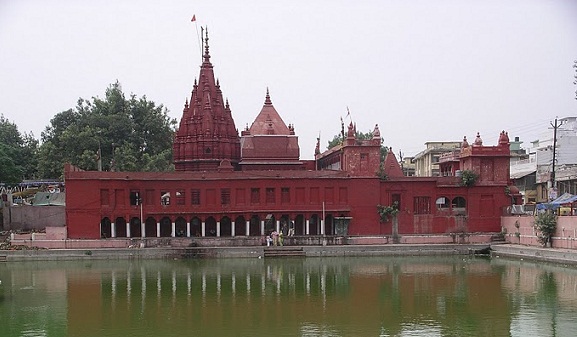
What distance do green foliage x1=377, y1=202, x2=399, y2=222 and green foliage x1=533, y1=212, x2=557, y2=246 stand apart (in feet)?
26.0

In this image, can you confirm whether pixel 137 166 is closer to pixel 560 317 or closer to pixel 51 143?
pixel 51 143

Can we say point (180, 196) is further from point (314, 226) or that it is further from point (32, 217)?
point (32, 217)

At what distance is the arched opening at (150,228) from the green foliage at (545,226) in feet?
66.6

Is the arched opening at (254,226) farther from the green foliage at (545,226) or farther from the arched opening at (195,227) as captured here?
the green foliage at (545,226)

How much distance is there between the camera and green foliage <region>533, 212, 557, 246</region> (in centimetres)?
3231

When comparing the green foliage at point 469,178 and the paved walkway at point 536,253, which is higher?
the green foliage at point 469,178

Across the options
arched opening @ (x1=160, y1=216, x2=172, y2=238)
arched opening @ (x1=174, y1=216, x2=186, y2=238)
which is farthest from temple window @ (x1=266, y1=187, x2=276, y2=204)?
arched opening @ (x1=160, y1=216, x2=172, y2=238)

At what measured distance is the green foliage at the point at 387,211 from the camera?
38312 millimetres

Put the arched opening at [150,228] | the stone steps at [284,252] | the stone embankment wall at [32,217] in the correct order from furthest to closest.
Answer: the stone embankment wall at [32,217]
the arched opening at [150,228]
the stone steps at [284,252]

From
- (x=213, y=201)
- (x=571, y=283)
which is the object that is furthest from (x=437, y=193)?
(x=571, y=283)

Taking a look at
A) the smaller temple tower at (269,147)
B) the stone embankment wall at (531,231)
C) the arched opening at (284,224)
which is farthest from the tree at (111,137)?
the stone embankment wall at (531,231)

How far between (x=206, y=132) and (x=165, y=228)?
6473 mm

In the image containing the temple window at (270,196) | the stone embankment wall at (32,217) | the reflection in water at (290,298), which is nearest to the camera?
the reflection in water at (290,298)

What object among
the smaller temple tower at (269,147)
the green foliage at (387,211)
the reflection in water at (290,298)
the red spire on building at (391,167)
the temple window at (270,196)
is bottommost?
the reflection in water at (290,298)
